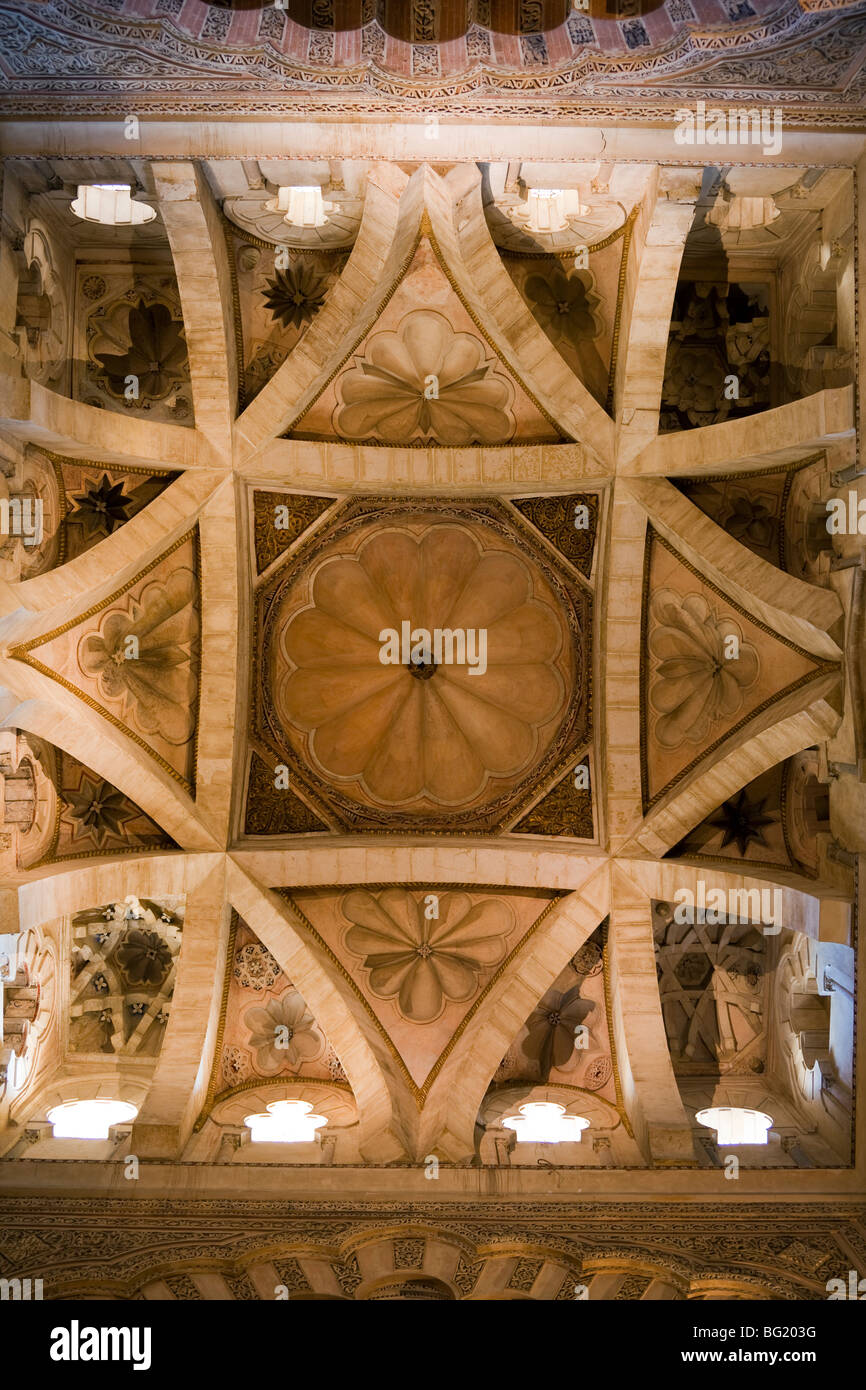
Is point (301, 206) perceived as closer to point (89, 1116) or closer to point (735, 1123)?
point (89, 1116)

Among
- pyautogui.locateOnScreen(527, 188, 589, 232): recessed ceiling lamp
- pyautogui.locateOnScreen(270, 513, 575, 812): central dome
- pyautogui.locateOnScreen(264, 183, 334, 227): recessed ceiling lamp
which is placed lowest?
pyautogui.locateOnScreen(270, 513, 575, 812): central dome

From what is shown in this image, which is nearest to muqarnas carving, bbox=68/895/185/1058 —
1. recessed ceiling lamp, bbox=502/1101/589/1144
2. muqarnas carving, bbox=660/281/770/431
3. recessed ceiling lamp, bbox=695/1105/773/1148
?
recessed ceiling lamp, bbox=502/1101/589/1144

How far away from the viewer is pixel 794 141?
26.3ft

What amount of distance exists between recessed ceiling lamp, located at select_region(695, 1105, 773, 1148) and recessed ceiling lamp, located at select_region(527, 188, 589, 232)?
7738 mm

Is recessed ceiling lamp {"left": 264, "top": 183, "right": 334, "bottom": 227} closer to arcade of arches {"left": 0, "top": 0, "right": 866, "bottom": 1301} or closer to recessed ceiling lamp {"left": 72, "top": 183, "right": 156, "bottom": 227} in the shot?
arcade of arches {"left": 0, "top": 0, "right": 866, "bottom": 1301}

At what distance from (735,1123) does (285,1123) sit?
389 centimetres

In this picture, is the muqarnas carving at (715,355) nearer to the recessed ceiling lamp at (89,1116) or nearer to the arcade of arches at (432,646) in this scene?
the arcade of arches at (432,646)

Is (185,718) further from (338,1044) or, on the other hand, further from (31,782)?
(338,1044)

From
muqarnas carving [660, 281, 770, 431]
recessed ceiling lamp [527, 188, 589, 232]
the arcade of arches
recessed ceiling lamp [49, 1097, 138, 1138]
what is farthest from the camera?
muqarnas carving [660, 281, 770, 431]

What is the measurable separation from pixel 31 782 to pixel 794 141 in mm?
7673

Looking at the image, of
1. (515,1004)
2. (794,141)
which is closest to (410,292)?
(794,141)

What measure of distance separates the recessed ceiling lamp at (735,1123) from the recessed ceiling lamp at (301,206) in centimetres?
833

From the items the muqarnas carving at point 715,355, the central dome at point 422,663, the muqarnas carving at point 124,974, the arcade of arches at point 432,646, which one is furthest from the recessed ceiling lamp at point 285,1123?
the muqarnas carving at point 715,355

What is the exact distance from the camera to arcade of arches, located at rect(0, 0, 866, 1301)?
786 centimetres
